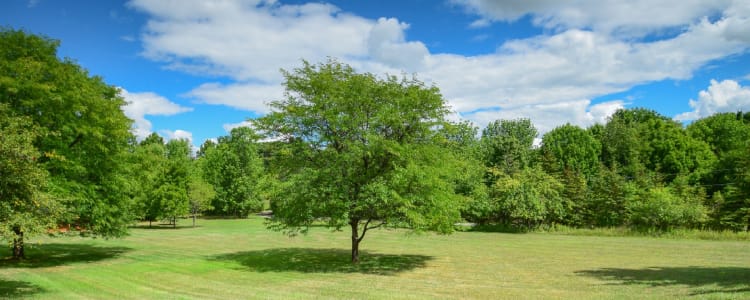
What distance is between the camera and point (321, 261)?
22953mm

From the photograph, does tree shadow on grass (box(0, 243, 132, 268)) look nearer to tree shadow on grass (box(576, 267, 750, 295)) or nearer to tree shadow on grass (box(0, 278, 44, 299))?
tree shadow on grass (box(0, 278, 44, 299))

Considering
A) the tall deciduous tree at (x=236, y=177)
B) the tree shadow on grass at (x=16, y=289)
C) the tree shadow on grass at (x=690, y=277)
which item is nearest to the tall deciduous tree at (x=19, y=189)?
the tree shadow on grass at (x=16, y=289)

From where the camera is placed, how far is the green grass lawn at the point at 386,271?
47.6 ft

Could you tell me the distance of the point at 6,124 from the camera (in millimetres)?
14406

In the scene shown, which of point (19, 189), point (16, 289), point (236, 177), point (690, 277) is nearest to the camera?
point (19, 189)

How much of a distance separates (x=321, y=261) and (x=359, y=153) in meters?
6.97

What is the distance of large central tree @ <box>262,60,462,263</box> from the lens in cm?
1917

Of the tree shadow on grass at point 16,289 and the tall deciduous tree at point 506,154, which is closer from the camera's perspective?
the tree shadow on grass at point 16,289

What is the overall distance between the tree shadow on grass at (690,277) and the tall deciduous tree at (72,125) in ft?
71.2

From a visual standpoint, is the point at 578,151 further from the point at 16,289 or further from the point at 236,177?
the point at 16,289

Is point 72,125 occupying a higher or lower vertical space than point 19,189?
higher

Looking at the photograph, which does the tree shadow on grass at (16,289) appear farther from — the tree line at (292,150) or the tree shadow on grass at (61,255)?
the tree shadow on grass at (61,255)

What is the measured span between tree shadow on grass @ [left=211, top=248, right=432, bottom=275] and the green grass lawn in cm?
A: 5

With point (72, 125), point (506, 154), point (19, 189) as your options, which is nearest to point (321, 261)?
point (72, 125)
